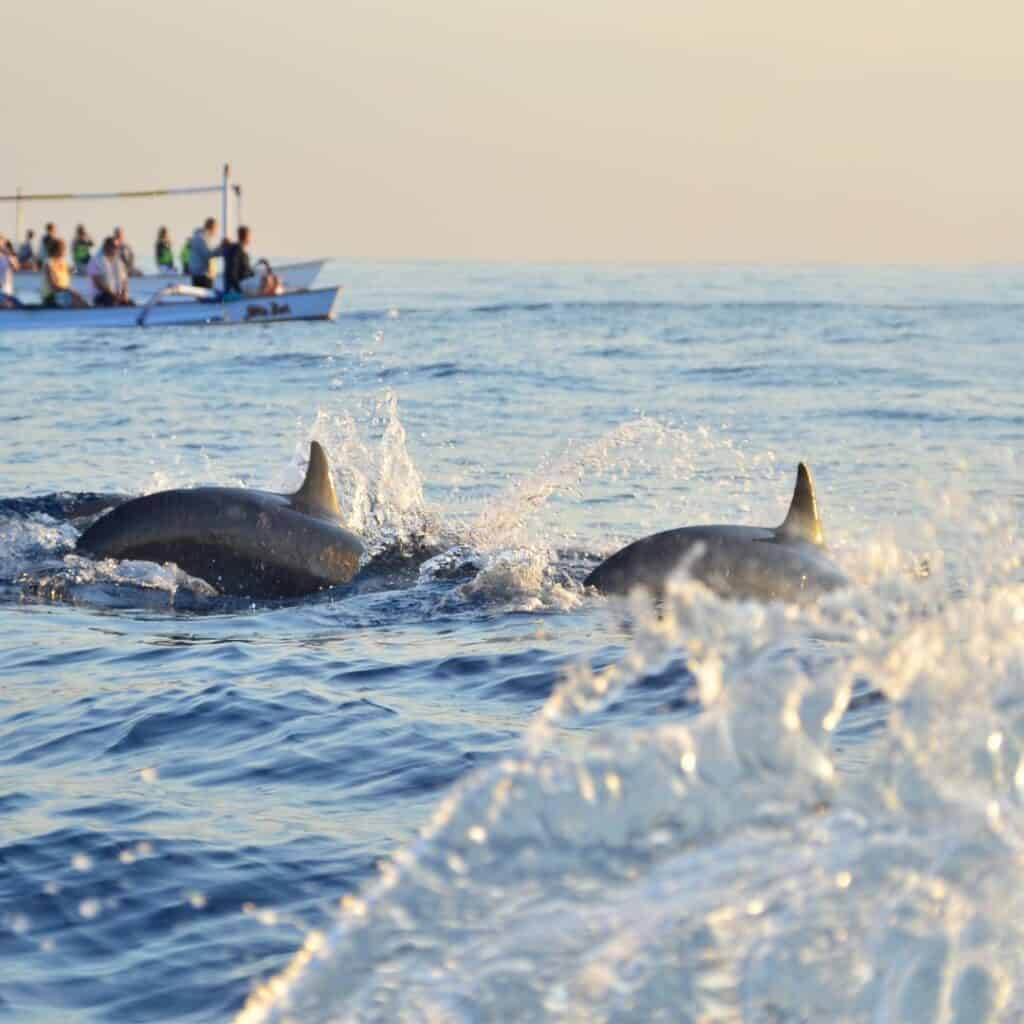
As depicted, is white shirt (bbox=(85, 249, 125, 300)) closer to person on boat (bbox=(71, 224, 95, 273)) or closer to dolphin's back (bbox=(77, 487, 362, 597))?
person on boat (bbox=(71, 224, 95, 273))

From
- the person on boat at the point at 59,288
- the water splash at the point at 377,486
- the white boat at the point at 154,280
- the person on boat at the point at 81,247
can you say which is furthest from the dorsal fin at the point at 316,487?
the person on boat at the point at 81,247

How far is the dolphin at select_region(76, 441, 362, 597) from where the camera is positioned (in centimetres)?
921

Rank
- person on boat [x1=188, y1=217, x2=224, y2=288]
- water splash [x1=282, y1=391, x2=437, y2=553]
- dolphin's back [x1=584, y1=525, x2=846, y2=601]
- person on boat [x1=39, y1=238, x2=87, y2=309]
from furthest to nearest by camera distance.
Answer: person on boat [x1=188, y1=217, x2=224, y2=288], person on boat [x1=39, y1=238, x2=87, y2=309], water splash [x1=282, y1=391, x2=437, y2=553], dolphin's back [x1=584, y1=525, x2=846, y2=601]

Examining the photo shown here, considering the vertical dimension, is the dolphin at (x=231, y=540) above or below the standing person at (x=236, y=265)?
below

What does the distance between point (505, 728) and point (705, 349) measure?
26479 millimetres

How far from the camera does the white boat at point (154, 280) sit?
42.1m

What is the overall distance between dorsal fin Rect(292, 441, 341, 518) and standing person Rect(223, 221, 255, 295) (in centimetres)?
2794

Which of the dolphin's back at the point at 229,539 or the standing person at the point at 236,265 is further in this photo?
the standing person at the point at 236,265

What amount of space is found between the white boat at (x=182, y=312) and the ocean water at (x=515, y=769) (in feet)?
66.4

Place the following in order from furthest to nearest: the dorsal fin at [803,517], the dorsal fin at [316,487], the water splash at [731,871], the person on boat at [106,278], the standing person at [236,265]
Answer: the standing person at [236,265] < the person on boat at [106,278] < the dorsal fin at [316,487] < the dorsal fin at [803,517] < the water splash at [731,871]

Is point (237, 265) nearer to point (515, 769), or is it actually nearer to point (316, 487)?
point (316, 487)

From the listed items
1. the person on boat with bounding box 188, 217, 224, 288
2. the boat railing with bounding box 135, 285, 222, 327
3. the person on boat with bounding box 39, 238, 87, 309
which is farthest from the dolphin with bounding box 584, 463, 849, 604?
the person on boat with bounding box 188, 217, 224, 288

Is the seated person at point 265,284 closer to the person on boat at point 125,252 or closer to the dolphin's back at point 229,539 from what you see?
the person on boat at point 125,252

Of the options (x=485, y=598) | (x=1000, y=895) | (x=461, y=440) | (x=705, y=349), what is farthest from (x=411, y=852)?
(x=705, y=349)
